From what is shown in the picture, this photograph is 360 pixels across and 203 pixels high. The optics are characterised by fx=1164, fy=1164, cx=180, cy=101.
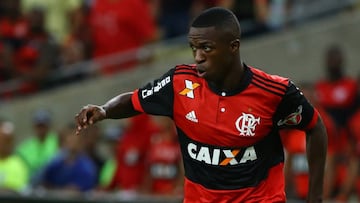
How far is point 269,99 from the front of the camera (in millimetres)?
6945

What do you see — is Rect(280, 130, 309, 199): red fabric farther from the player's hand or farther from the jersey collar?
the player's hand

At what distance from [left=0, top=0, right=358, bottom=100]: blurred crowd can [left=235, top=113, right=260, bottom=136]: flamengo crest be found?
7473mm

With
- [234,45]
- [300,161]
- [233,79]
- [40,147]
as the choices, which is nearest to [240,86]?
[233,79]

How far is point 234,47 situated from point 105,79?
8.72 meters

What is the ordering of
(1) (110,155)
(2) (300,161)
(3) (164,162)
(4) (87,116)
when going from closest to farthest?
(4) (87,116) < (2) (300,161) < (3) (164,162) < (1) (110,155)

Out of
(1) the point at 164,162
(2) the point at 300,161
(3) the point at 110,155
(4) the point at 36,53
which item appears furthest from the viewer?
(4) the point at 36,53

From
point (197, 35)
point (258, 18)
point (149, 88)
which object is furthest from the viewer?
point (258, 18)

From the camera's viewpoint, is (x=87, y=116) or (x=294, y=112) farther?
(x=294, y=112)

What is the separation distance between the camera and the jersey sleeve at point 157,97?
7164 millimetres

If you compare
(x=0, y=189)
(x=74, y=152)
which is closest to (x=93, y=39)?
(x=74, y=152)

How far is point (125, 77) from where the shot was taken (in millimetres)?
15289

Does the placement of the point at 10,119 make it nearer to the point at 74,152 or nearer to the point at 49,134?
the point at 49,134

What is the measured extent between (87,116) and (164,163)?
18.8 ft

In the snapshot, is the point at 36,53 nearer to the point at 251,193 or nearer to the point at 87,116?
the point at 87,116
